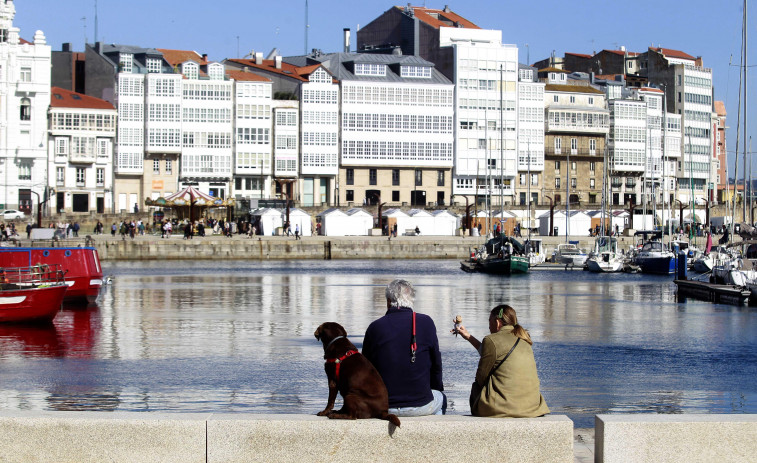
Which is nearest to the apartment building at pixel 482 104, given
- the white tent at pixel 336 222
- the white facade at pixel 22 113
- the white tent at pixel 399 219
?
the white tent at pixel 399 219

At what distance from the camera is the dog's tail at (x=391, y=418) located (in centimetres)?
894

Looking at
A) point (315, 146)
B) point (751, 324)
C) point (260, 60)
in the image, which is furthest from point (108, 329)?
point (260, 60)

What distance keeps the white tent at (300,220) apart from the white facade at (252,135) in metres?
13.7

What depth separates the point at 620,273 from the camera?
67312mm

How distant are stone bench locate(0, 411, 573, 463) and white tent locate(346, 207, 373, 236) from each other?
76.2m

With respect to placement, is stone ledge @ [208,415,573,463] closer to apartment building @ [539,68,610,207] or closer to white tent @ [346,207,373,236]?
white tent @ [346,207,373,236]

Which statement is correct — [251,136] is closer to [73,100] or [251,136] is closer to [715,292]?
[73,100]

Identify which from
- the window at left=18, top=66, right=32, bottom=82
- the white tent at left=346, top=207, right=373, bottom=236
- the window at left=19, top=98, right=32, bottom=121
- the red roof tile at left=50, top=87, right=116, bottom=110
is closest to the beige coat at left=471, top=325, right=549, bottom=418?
the white tent at left=346, top=207, right=373, bottom=236

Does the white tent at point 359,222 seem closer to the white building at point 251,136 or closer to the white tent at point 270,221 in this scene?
the white tent at point 270,221

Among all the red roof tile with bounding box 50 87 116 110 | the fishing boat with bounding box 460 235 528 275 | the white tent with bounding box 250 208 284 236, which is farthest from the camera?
the red roof tile with bounding box 50 87 116 110

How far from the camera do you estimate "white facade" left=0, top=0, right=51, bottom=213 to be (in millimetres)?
89375

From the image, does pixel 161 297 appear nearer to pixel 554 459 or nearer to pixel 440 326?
pixel 440 326

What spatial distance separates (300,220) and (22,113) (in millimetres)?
24702

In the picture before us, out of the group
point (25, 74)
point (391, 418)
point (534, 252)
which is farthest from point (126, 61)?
point (391, 418)
